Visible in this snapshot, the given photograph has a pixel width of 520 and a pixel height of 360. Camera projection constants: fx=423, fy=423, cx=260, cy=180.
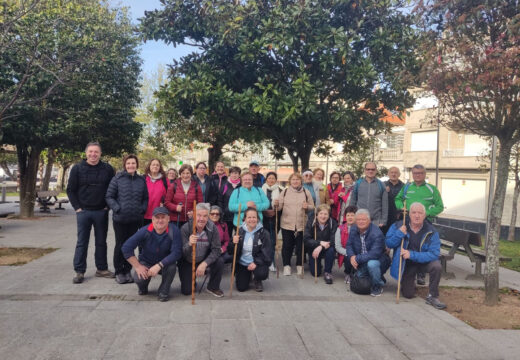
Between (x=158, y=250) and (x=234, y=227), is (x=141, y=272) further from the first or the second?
(x=234, y=227)

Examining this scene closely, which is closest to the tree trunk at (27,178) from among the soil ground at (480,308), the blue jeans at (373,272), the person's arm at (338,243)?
the person's arm at (338,243)

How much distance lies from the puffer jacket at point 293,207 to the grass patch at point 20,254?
4.68m

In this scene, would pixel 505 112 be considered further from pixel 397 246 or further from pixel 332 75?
pixel 332 75

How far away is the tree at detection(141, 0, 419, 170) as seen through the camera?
9641 mm

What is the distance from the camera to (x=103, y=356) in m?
3.73

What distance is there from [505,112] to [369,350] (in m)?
3.79

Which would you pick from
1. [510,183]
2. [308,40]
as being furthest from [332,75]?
[510,183]

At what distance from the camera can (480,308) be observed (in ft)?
18.3

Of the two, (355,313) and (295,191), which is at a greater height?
(295,191)

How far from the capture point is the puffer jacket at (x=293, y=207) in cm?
715

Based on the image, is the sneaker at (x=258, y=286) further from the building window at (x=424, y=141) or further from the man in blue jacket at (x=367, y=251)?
the building window at (x=424, y=141)

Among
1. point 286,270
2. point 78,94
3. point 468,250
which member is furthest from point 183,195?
point 78,94

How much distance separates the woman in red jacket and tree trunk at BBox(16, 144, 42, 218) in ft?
34.1

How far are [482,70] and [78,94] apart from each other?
11721 millimetres
